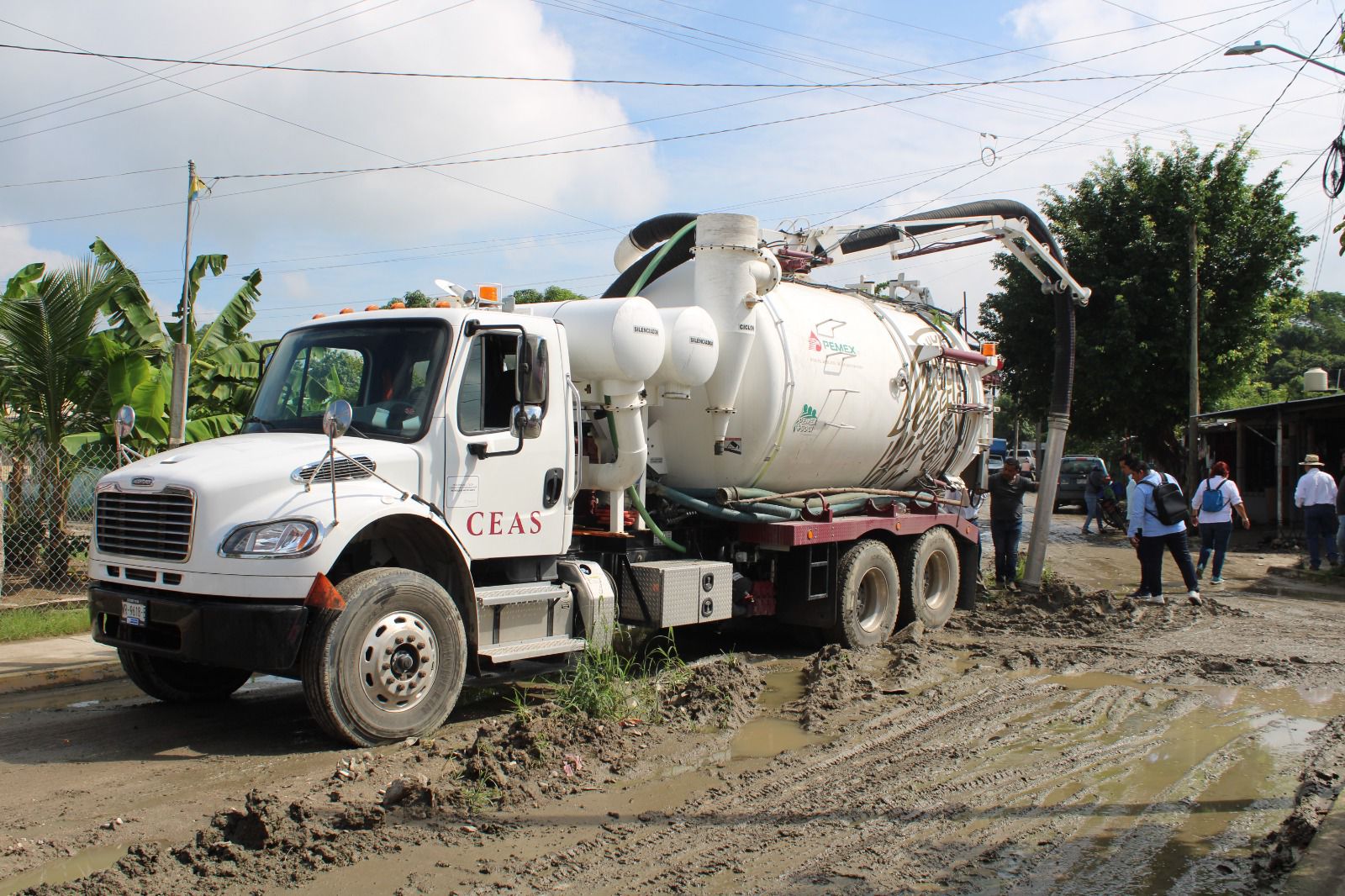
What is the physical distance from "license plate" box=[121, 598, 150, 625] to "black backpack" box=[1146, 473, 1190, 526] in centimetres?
1105

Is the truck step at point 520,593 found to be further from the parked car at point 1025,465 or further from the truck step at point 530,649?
the parked car at point 1025,465

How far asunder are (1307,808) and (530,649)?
4.56 m

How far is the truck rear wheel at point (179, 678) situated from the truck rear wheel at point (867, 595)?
5.20 metres

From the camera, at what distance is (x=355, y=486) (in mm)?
6277

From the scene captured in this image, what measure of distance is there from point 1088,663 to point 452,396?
5.91 metres

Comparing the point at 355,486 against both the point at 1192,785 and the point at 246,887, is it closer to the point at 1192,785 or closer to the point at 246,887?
the point at 246,887

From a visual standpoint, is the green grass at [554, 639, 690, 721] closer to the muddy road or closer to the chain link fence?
the muddy road

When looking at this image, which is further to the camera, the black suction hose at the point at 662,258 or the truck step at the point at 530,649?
the black suction hose at the point at 662,258

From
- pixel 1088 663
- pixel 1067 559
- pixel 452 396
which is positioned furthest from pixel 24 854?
pixel 1067 559

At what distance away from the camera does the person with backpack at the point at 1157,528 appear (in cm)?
1276

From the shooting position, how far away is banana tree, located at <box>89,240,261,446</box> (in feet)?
40.0

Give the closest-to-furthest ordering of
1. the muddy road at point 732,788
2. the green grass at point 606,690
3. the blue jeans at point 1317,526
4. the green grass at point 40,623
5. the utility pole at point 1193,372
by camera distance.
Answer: the muddy road at point 732,788 < the green grass at point 606,690 < the green grass at point 40,623 < the blue jeans at point 1317,526 < the utility pole at point 1193,372

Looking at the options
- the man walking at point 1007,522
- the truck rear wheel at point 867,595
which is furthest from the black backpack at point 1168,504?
the truck rear wheel at point 867,595

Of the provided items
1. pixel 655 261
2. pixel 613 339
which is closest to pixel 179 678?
pixel 613 339
